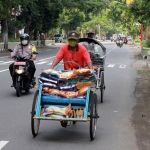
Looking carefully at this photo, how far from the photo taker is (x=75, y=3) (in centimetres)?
5622

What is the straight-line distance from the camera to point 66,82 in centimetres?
A: 766

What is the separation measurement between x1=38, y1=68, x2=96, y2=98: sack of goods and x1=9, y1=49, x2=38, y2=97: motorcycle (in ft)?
16.9

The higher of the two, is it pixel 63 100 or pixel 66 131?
pixel 63 100

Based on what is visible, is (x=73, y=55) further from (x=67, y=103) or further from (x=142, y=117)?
(x=142, y=117)

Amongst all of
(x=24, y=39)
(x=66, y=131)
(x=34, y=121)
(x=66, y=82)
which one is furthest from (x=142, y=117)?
(x=24, y=39)

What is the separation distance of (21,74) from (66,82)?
17.7ft

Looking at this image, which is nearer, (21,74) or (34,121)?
(34,121)

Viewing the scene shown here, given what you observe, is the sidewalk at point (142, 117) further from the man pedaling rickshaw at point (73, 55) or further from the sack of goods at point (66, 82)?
the man pedaling rickshaw at point (73, 55)

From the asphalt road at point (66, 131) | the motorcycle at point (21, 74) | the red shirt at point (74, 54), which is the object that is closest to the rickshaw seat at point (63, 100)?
the asphalt road at point (66, 131)

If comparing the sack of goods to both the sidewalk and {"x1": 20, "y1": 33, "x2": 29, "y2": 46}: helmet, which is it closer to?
the sidewalk

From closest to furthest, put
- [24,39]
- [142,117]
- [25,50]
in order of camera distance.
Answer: [142,117]
[24,39]
[25,50]

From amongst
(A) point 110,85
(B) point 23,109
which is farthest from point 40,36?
(B) point 23,109

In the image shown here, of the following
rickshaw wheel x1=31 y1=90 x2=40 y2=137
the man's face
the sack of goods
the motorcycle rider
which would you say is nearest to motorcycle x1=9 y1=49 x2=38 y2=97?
the motorcycle rider

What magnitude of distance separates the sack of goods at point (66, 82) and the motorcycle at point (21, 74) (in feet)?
16.9
